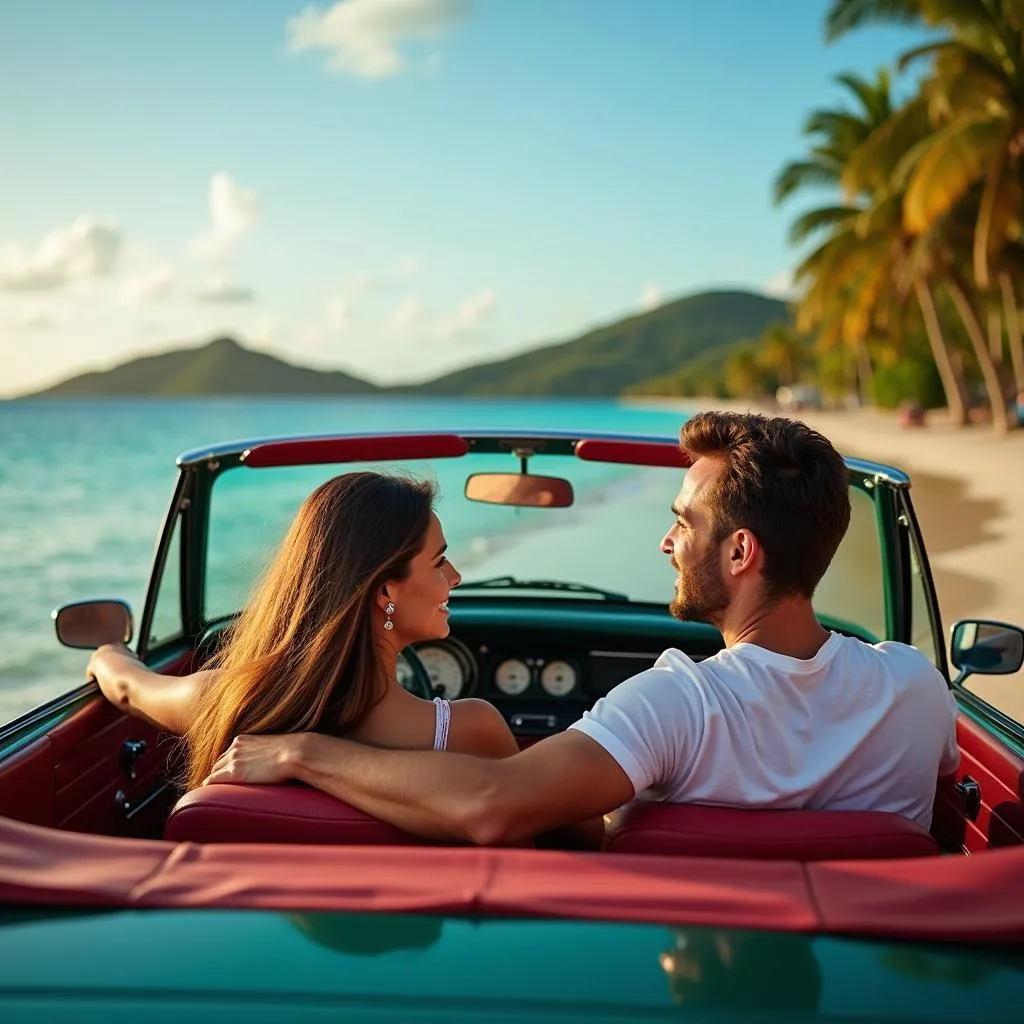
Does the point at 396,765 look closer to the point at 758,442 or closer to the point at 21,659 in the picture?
the point at 758,442

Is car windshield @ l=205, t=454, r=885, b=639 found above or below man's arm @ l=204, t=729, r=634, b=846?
below

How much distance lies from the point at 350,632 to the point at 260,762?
272mm

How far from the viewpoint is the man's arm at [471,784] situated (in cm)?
187

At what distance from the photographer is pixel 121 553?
26.7 metres

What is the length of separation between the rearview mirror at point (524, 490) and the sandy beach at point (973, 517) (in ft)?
15.7

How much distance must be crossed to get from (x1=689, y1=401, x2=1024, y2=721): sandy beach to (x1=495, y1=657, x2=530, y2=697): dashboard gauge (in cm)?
423

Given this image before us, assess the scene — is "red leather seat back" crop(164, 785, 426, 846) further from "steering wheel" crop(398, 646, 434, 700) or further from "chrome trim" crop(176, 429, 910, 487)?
"steering wheel" crop(398, 646, 434, 700)

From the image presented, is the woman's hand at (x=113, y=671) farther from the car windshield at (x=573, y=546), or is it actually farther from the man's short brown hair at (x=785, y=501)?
the man's short brown hair at (x=785, y=501)

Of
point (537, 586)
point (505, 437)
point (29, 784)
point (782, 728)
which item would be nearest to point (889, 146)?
point (537, 586)

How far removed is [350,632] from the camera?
82.9 inches

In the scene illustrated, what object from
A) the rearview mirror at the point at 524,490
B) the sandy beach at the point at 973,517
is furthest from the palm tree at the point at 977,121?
the rearview mirror at the point at 524,490

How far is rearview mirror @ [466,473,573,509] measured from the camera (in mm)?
3615

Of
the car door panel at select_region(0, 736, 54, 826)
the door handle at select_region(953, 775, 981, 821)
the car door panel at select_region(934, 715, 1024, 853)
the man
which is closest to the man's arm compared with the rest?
the man

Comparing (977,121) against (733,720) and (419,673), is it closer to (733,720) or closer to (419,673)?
(419,673)
